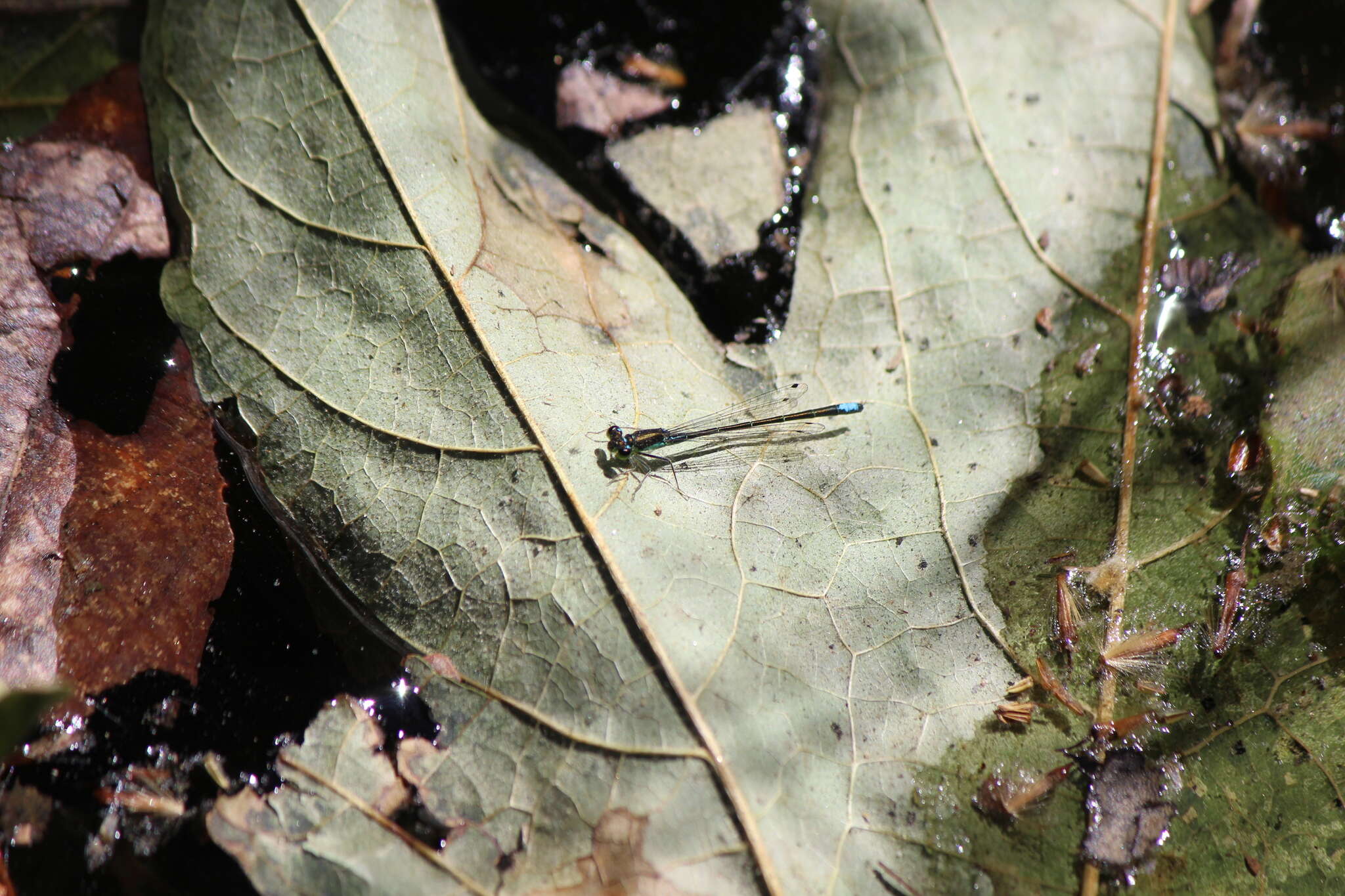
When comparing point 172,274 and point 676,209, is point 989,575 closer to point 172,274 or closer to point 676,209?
point 676,209

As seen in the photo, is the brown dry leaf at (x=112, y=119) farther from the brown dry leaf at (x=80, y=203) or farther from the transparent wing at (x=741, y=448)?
the transparent wing at (x=741, y=448)

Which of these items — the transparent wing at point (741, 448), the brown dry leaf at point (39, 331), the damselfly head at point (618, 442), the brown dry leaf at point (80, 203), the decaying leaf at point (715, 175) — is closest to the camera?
the brown dry leaf at point (39, 331)

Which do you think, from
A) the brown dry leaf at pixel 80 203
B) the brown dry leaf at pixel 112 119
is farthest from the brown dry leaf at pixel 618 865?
the brown dry leaf at pixel 112 119

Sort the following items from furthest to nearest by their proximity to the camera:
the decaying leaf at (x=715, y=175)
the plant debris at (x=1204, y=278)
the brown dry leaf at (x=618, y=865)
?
the decaying leaf at (x=715, y=175) → the plant debris at (x=1204, y=278) → the brown dry leaf at (x=618, y=865)

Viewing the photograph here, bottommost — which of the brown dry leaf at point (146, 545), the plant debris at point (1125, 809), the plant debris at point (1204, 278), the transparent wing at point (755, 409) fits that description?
the brown dry leaf at point (146, 545)

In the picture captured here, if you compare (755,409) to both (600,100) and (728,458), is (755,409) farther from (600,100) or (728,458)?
(600,100)

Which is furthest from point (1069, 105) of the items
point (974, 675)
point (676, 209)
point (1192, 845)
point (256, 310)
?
point (256, 310)

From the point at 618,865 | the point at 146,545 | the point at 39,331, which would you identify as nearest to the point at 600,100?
the point at 39,331
